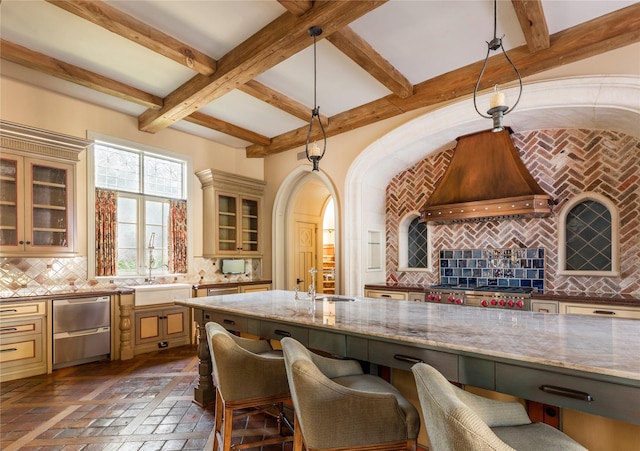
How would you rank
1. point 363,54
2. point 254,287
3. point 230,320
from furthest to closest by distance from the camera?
point 254,287, point 363,54, point 230,320

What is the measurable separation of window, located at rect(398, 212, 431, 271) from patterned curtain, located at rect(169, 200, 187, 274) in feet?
11.6

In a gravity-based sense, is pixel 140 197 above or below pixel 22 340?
above

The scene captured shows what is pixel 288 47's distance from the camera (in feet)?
10.3

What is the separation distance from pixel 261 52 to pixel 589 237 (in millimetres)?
4255

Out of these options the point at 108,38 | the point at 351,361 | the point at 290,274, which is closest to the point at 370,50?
the point at 108,38

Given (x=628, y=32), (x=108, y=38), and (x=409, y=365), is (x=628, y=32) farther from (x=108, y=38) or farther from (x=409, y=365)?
→ (x=108, y=38)

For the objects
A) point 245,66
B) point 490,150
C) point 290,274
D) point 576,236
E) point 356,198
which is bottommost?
point 290,274

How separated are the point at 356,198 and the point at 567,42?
3010 millimetres

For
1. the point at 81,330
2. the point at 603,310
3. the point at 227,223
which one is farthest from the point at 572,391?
the point at 227,223

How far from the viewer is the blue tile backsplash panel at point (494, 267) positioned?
14.4 ft

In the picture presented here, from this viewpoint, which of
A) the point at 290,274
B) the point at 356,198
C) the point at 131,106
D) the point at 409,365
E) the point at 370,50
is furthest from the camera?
the point at 290,274

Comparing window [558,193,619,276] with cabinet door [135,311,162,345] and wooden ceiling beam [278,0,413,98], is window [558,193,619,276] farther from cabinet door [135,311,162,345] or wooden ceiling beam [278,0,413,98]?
cabinet door [135,311,162,345]

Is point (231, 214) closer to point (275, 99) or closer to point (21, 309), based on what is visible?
point (275, 99)

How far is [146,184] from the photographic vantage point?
5301 mm
